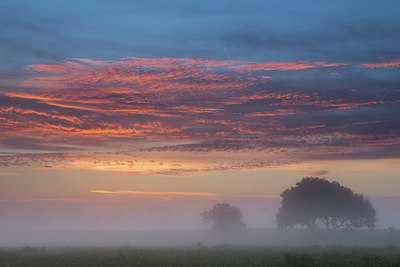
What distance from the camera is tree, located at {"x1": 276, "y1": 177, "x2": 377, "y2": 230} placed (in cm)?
8319

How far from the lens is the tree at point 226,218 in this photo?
114m

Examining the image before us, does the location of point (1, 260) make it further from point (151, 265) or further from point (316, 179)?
point (316, 179)

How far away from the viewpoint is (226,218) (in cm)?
11356

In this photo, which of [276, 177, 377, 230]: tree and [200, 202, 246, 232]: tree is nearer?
[276, 177, 377, 230]: tree

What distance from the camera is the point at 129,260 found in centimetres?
3209

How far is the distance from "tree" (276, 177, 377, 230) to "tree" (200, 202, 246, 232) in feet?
89.9

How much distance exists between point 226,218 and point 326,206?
3696cm

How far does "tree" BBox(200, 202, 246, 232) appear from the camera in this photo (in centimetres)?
11375

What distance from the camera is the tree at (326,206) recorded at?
83.2 metres

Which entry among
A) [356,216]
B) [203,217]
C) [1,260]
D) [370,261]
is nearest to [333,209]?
[356,216]

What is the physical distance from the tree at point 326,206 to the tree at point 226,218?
2739 centimetres

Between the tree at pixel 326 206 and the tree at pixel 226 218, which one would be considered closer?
the tree at pixel 326 206

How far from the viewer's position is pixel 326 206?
82875 millimetres

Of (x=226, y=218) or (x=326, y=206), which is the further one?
(x=226, y=218)
